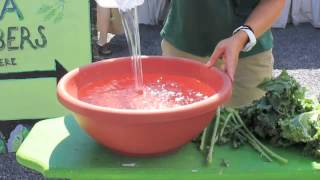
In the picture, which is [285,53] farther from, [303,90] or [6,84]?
[303,90]

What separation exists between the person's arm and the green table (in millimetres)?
199

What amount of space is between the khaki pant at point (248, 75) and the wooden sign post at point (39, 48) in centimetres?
80

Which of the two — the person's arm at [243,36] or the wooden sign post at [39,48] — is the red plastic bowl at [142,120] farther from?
the wooden sign post at [39,48]

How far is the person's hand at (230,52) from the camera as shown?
124cm

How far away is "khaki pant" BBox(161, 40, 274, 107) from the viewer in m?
1.58

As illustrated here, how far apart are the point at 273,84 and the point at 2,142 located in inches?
64.0

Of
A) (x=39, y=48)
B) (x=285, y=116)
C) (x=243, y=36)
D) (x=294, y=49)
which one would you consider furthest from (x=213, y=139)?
(x=294, y=49)

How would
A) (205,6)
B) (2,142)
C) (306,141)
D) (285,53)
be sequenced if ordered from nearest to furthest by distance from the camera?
(306,141) < (205,6) < (2,142) < (285,53)

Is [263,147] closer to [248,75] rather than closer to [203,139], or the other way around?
[203,139]

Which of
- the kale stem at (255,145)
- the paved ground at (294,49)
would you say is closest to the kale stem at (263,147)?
the kale stem at (255,145)

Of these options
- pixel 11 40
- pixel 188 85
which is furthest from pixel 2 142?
pixel 188 85

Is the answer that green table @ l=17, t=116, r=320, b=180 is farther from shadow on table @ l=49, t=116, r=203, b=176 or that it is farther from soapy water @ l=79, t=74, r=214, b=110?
soapy water @ l=79, t=74, r=214, b=110

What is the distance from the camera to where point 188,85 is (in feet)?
4.13

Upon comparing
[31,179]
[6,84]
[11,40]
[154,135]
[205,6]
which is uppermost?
[205,6]
